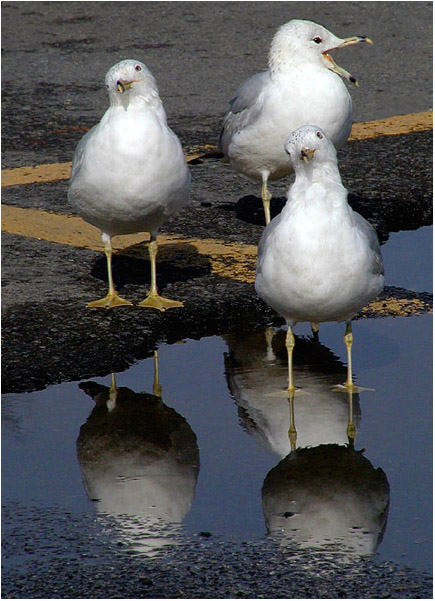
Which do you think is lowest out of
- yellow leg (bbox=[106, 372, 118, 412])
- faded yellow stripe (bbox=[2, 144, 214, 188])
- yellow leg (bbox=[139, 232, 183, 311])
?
yellow leg (bbox=[106, 372, 118, 412])

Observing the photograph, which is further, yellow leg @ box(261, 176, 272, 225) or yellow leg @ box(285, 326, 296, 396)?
yellow leg @ box(261, 176, 272, 225)

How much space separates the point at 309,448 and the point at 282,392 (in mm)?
670

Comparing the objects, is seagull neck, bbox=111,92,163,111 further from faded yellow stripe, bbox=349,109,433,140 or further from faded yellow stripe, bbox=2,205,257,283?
faded yellow stripe, bbox=349,109,433,140

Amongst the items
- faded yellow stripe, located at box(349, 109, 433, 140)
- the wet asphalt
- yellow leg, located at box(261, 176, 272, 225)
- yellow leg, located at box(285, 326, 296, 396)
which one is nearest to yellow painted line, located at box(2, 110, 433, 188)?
faded yellow stripe, located at box(349, 109, 433, 140)

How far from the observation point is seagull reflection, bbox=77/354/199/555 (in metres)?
4.99

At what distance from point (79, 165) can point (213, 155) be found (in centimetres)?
292

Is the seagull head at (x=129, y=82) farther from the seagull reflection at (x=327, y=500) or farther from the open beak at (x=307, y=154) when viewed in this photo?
the seagull reflection at (x=327, y=500)

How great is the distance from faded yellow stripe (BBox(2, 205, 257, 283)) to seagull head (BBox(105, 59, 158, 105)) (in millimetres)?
1398

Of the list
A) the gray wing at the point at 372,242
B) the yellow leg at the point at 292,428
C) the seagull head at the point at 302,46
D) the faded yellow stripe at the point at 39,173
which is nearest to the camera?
the yellow leg at the point at 292,428

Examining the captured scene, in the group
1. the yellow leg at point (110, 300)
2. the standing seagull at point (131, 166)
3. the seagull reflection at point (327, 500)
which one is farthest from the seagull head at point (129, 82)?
the seagull reflection at point (327, 500)

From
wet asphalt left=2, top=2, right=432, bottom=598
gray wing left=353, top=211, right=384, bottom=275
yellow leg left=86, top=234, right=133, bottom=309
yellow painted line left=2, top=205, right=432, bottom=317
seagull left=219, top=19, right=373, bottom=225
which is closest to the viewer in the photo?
wet asphalt left=2, top=2, right=432, bottom=598

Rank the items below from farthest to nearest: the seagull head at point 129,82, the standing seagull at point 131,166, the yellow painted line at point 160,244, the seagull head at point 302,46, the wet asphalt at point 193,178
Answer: the seagull head at point 302,46
the yellow painted line at point 160,244
the seagull head at point 129,82
the standing seagull at point 131,166
the wet asphalt at point 193,178

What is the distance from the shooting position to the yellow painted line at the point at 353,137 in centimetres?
1037

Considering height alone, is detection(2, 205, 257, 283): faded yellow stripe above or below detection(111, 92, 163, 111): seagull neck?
below
